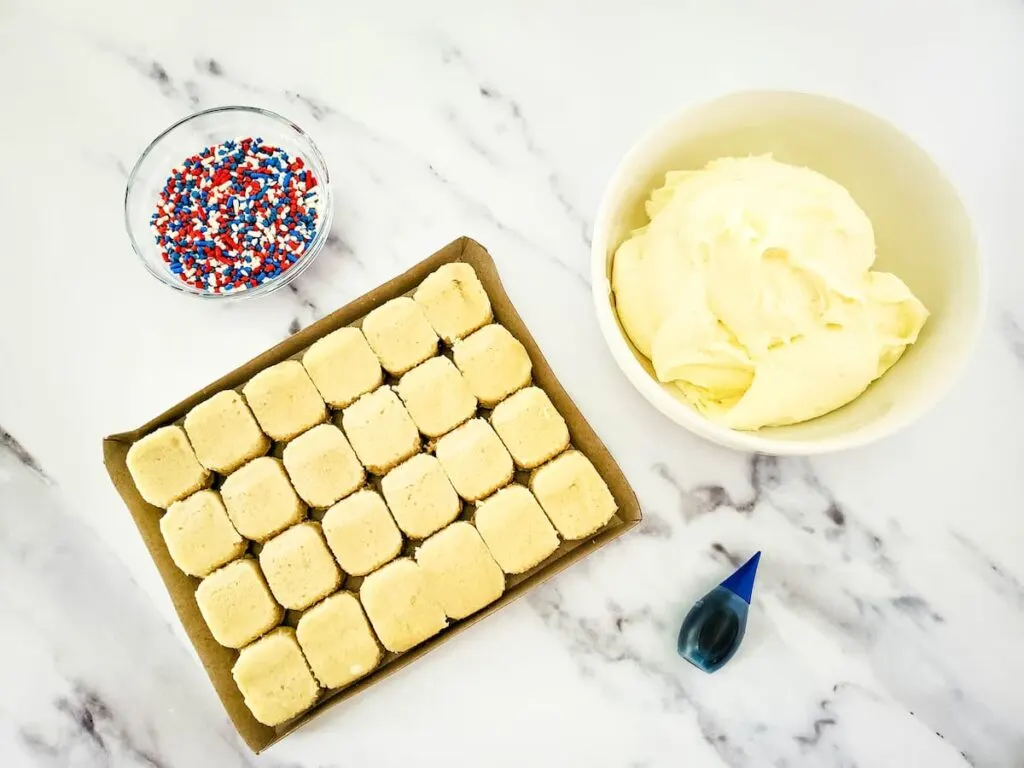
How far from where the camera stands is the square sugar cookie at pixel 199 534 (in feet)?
3.22

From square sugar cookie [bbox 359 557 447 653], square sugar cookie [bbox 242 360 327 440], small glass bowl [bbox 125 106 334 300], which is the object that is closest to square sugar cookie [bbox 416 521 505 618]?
square sugar cookie [bbox 359 557 447 653]

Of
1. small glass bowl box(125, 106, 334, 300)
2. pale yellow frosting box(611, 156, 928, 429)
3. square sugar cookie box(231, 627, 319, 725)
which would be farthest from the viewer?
small glass bowl box(125, 106, 334, 300)

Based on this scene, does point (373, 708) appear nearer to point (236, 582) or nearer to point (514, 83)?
point (236, 582)

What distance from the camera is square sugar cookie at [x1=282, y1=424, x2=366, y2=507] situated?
993 mm

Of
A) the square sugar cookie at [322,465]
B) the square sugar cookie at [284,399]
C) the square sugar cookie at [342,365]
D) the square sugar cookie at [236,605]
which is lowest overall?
the square sugar cookie at [236,605]

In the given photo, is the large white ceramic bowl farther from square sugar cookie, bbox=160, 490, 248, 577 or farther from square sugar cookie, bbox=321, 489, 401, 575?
square sugar cookie, bbox=160, 490, 248, 577

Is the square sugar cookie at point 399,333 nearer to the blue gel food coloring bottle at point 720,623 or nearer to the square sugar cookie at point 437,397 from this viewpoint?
the square sugar cookie at point 437,397

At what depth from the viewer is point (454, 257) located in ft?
3.39

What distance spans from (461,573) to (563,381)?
267mm

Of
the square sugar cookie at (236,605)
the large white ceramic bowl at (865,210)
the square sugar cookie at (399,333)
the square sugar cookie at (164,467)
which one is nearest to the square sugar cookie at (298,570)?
the square sugar cookie at (236,605)

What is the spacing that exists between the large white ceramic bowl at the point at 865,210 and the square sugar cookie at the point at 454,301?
0.17 m

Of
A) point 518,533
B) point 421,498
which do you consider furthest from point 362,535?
point 518,533

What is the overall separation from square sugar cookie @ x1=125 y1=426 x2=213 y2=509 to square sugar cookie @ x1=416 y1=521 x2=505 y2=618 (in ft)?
0.95

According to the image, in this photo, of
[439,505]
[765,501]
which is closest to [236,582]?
[439,505]
